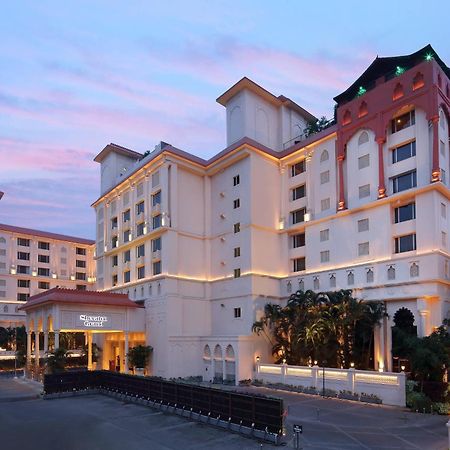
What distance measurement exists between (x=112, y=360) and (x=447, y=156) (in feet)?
134

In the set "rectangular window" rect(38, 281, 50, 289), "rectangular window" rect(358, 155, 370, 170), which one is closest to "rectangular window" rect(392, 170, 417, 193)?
"rectangular window" rect(358, 155, 370, 170)

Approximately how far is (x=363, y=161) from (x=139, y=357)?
26898 millimetres

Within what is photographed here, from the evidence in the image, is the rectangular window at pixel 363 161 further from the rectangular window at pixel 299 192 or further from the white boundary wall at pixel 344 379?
the white boundary wall at pixel 344 379

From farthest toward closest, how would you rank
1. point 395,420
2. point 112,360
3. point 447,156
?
point 112,360, point 447,156, point 395,420

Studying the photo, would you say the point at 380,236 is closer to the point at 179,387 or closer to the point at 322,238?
the point at 322,238

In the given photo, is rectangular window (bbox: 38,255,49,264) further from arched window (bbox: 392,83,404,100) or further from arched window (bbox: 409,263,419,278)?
arched window (bbox: 409,263,419,278)

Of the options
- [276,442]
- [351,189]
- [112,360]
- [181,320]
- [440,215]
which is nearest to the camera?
[276,442]

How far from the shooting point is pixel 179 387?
25.4 meters

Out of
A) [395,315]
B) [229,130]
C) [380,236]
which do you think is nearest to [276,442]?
[395,315]

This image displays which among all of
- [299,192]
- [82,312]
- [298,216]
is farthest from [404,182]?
[82,312]

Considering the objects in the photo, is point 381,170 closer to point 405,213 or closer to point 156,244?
point 405,213

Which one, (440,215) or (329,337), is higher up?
(440,215)

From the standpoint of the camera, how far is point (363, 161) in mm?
39594

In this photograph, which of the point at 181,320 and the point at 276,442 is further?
the point at 181,320
